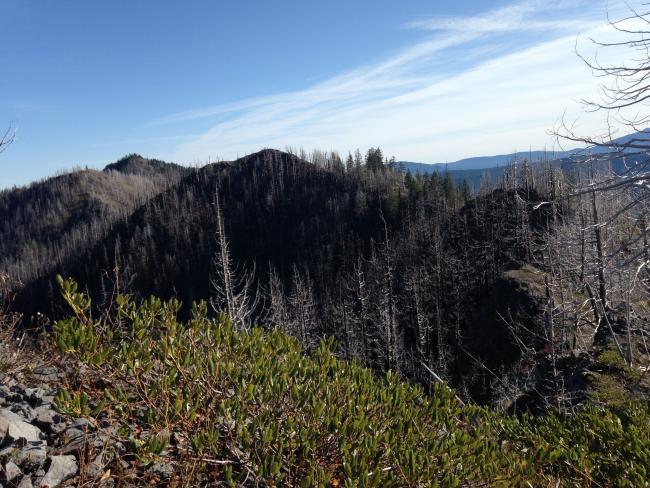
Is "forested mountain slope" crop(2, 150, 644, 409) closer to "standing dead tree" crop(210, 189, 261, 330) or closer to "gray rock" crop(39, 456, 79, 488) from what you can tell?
"standing dead tree" crop(210, 189, 261, 330)

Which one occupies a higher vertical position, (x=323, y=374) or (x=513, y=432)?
(x=323, y=374)

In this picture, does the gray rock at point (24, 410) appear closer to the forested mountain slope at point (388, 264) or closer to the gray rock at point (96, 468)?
the gray rock at point (96, 468)

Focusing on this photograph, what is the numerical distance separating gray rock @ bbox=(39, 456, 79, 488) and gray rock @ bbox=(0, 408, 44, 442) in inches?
13.2

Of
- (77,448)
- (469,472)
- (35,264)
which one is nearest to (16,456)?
(77,448)

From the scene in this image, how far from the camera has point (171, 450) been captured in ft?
10.3

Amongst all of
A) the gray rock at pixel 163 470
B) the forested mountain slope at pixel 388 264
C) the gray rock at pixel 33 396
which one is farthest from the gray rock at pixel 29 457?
the forested mountain slope at pixel 388 264

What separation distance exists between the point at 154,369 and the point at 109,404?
2.26ft

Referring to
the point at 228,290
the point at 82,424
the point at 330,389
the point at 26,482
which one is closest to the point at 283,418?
the point at 330,389

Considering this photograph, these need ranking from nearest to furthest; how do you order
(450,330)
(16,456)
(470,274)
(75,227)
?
(16,456) < (450,330) < (470,274) < (75,227)

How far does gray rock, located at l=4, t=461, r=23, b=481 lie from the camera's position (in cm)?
271

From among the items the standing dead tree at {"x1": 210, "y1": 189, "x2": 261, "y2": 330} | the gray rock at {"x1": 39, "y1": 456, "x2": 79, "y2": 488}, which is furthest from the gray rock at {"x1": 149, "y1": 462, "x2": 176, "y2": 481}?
the standing dead tree at {"x1": 210, "y1": 189, "x2": 261, "y2": 330}

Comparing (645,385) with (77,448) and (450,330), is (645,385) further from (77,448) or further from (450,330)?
(450,330)

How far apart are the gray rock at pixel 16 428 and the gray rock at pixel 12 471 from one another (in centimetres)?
24

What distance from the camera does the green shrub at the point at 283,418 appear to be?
281cm
